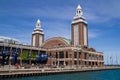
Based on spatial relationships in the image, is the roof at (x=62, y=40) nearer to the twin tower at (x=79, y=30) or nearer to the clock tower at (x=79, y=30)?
the twin tower at (x=79, y=30)

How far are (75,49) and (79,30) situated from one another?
16565 mm

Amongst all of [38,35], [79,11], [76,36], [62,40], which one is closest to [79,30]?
[76,36]

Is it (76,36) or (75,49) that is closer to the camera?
(75,49)

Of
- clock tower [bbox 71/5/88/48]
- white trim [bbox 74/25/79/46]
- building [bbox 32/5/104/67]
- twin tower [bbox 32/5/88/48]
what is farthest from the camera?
white trim [bbox 74/25/79/46]

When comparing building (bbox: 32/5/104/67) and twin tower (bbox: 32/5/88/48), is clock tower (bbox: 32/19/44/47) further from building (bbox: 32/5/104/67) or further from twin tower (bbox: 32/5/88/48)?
twin tower (bbox: 32/5/88/48)

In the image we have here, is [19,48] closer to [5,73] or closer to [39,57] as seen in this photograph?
[39,57]

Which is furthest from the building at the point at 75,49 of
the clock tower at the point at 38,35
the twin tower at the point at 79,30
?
the clock tower at the point at 38,35

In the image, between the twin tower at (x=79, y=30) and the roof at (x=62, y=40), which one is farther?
the roof at (x=62, y=40)

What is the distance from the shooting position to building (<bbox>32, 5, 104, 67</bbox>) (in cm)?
13012

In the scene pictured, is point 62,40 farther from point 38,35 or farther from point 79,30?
Result: point 38,35

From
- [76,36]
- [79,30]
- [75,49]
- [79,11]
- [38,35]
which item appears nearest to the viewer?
[75,49]

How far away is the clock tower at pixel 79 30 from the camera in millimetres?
137475

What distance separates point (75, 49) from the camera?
130 m

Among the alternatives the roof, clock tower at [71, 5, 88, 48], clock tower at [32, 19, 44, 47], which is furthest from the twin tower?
clock tower at [32, 19, 44, 47]
